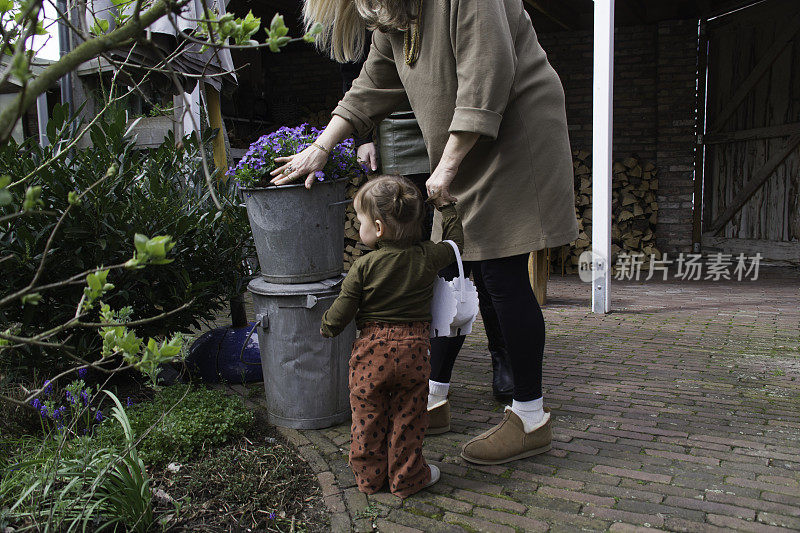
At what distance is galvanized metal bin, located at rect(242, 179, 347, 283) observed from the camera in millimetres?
2596

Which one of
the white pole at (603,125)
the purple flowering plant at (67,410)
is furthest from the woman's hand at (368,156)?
the white pole at (603,125)

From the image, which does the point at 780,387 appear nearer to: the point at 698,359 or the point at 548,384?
the point at 698,359

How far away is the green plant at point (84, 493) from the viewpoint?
1816mm

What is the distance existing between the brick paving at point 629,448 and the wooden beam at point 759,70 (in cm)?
489

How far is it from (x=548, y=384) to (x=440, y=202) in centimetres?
149

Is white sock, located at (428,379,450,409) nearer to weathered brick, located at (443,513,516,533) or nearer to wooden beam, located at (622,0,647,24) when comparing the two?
weathered brick, located at (443,513,516,533)

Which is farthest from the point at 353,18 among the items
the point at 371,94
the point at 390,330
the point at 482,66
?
the point at 390,330

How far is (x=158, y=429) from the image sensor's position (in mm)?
2383

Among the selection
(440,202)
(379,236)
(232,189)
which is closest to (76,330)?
(232,189)

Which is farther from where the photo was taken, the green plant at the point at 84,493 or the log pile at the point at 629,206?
the log pile at the point at 629,206

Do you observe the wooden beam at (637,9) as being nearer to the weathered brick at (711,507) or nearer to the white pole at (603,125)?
the white pole at (603,125)

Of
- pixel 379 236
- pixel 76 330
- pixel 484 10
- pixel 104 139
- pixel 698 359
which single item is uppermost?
pixel 484 10

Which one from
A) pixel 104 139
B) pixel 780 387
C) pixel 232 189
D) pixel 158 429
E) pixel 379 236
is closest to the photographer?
pixel 379 236

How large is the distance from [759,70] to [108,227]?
8143 millimetres
